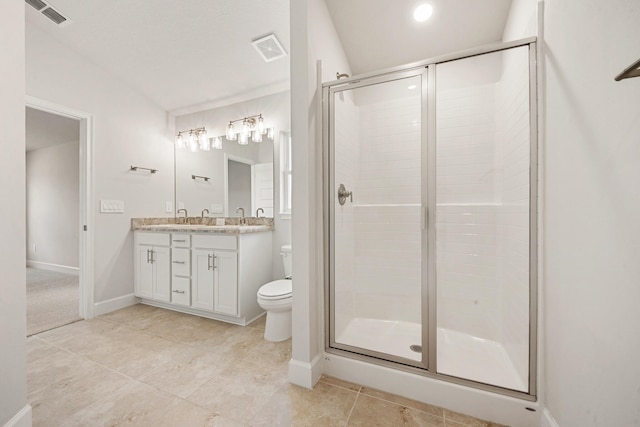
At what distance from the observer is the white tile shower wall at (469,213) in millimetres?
1891

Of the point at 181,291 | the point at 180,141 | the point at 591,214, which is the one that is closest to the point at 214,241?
the point at 181,291

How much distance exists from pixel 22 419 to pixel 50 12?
2838mm

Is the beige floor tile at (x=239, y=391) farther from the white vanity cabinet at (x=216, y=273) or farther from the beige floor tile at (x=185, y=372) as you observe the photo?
the white vanity cabinet at (x=216, y=273)

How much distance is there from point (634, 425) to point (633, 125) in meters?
0.82

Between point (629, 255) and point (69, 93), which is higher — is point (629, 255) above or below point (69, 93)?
below

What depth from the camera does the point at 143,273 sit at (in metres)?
2.80

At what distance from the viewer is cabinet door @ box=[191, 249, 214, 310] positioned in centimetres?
240

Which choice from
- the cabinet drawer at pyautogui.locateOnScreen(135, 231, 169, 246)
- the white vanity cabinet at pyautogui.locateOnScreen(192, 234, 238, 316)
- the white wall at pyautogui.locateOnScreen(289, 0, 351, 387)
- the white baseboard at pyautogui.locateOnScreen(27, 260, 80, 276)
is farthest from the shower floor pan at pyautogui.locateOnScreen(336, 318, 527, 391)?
the white baseboard at pyautogui.locateOnScreen(27, 260, 80, 276)

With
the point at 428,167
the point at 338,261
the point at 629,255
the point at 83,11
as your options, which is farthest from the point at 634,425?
the point at 83,11

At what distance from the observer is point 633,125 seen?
0.69 metres

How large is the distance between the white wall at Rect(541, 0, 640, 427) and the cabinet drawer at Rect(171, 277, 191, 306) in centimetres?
272

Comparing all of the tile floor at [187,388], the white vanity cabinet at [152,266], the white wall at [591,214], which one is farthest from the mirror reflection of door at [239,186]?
the white wall at [591,214]

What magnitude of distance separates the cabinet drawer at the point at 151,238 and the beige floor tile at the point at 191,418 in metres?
1.75

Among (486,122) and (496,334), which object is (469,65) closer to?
(486,122)
